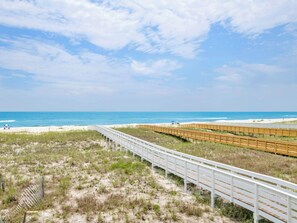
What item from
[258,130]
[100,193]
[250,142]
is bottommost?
[100,193]

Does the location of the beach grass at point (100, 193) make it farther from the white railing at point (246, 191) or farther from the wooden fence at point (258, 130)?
the wooden fence at point (258, 130)

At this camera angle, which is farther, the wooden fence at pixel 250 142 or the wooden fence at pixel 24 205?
the wooden fence at pixel 250 142

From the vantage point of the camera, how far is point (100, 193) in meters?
11.5

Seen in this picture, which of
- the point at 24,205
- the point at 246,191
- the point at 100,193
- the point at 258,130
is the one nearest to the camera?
the point at 246,191

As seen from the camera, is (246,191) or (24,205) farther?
(24,205)

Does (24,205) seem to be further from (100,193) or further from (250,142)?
(250,142)

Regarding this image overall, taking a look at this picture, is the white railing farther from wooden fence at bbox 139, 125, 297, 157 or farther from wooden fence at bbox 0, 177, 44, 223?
wooden fence at bbox 139, 125, 297, 157

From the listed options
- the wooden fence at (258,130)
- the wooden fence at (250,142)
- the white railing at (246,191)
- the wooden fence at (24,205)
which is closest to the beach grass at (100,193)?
the wooden fence at (24,205)

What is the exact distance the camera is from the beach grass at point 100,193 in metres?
9.22

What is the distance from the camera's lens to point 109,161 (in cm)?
1808

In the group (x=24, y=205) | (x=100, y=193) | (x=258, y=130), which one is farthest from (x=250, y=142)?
(x=24, y=205)

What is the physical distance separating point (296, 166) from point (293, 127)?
958 inches

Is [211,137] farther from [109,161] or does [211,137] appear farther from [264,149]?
[109,161]

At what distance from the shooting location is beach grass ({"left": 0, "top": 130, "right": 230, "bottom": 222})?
9219 millimetres
